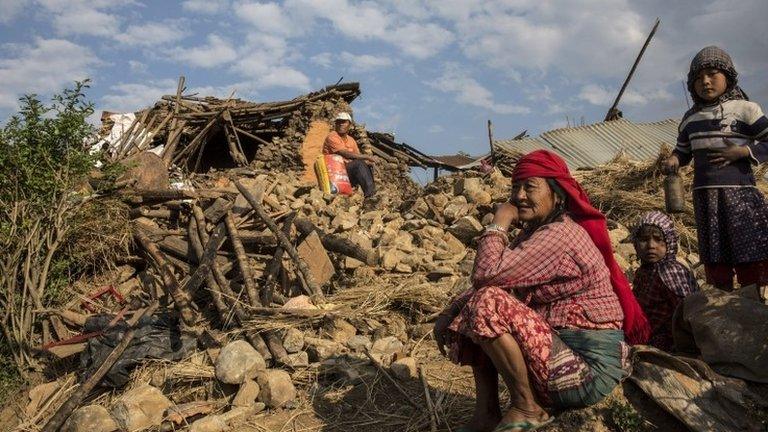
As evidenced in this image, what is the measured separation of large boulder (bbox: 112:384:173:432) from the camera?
3.66 m

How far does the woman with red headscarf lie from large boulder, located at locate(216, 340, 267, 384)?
1.89 meters

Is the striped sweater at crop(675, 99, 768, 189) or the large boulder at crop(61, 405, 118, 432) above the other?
the striped sweater at crop(675, 99, 768, 189)

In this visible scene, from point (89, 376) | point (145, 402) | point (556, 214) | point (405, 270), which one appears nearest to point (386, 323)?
point (405, 270)

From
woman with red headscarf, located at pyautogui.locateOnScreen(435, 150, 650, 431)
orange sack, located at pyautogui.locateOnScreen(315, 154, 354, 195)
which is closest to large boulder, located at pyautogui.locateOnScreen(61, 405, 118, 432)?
woman with red headscarf, located at pyautogui.locateOnScreen(435, 150, 650, 431)

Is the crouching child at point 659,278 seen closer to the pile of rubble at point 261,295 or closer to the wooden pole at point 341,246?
the pile of rubble at point 261,295

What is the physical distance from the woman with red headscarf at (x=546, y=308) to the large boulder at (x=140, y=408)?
2.20 metres

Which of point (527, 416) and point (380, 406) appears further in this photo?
point (380, 406)

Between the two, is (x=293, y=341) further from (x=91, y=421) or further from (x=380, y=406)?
(x=91, y=421)

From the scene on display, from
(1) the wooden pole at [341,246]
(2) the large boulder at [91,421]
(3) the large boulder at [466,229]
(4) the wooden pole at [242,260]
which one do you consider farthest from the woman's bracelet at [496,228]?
(3) the large boulder at [466,229]

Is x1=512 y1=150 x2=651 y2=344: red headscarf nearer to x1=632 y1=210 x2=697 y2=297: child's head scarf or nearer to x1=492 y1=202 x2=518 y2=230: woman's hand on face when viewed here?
x1=492 y1=202 x2=518 y2=230: woman's hand on face

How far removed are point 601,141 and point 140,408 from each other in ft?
32.0

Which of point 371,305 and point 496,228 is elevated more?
point 496,228

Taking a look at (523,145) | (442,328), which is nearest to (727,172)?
(442,328)

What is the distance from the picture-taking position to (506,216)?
8.34 feet
